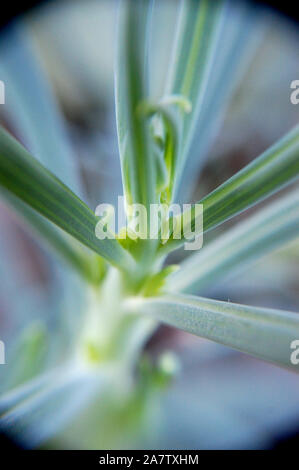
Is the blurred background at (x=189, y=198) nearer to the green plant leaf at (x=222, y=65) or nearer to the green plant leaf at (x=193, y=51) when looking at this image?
the green plant leaf at (x=222, y=65)

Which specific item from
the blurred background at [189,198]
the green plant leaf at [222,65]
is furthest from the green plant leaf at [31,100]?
the green plant leaf at [222,65]

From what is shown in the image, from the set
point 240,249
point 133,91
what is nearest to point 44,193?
point 133,91

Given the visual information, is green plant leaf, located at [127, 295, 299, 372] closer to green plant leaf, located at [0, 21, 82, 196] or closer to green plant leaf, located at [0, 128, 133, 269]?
green plant leaf, located at [0, 128, 133, 269]

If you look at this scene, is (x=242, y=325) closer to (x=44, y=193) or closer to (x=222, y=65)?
(x=44, y=193)

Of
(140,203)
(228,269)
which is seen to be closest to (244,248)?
(228,269)

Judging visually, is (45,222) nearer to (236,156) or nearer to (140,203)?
(140,203)

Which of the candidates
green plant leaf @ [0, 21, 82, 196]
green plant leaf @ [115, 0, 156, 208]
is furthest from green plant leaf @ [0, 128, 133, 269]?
green plant leaf @ [0, 21, 82, 196]
